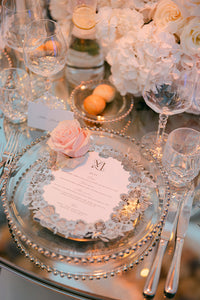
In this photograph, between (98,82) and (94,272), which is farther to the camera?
(98,82)

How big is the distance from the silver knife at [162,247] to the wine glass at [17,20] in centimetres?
74

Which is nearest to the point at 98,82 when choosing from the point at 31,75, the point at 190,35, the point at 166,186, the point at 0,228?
the point at 31,75

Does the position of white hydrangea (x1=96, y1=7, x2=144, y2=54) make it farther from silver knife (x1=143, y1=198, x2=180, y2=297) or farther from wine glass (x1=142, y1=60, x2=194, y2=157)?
silver knife (x1=143, y1=198, x2=180, y2=297)

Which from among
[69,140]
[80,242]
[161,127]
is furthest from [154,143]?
[80,242]

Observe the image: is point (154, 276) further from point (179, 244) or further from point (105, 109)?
point (105, 109)

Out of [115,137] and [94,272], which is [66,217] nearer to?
[94,272]

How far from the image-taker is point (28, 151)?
881mm

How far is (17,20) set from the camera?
44.8 inches

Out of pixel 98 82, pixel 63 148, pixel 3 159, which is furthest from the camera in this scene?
pixel 98 82

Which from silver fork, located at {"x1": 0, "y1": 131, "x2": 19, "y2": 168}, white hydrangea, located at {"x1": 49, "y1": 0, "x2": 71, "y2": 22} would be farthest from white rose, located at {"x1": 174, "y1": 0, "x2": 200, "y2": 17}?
silver fork, located at {"x1": 0, "y1": 131, "x2": 19, "y2": 168}

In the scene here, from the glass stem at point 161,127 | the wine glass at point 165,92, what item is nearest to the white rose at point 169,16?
the wine glass at point 165,92

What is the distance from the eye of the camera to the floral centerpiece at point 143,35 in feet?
2.95

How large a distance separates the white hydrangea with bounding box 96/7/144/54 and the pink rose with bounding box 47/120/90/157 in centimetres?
37

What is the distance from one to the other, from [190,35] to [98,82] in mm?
355
